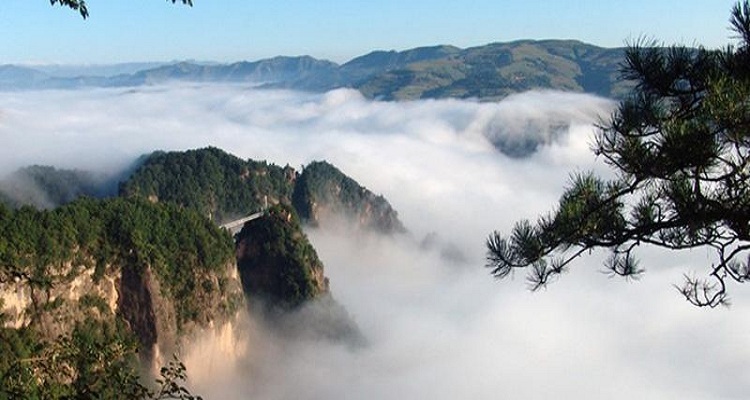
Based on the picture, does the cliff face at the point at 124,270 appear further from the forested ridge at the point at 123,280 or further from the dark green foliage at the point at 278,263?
the dark green foliage at the point at 278,263

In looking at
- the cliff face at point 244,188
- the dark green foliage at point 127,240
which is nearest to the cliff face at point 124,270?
the dark green foliage at point 127,240

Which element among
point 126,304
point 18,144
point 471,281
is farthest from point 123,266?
point 18,144

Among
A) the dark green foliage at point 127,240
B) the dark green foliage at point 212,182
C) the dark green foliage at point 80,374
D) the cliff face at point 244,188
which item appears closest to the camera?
the dark green foliage at point 80,374

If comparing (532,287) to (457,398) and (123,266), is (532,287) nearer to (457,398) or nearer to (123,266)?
(123,266)

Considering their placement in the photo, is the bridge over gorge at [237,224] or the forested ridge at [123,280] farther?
the bridge over gorge at [237,224]

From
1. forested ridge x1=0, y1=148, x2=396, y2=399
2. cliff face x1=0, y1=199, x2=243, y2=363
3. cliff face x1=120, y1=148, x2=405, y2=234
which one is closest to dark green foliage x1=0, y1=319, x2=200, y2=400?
forested ridge x1=0, y1=148, x2=396, y2=399

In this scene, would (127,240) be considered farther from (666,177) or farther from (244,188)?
(244,188)
